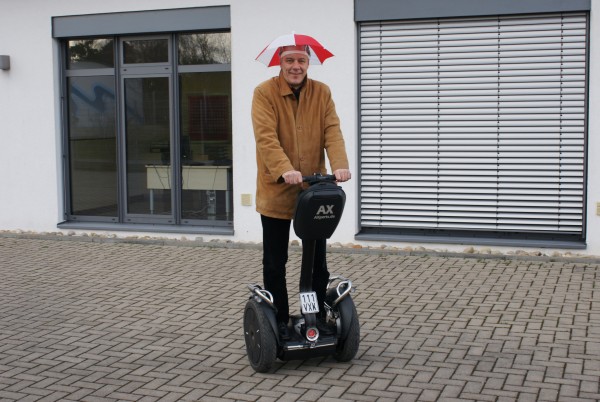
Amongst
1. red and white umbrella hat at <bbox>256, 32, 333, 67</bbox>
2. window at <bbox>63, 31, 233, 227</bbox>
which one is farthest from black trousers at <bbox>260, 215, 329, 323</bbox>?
window at <bbox>63, 31, 233, 227</bbox>

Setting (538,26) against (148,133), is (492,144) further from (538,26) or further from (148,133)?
(148,133)

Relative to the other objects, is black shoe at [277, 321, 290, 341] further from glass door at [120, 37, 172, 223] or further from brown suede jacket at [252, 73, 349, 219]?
glass door at [120, 37, 172, 223]

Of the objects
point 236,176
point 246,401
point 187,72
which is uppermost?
point 187,72

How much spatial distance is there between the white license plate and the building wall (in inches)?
189

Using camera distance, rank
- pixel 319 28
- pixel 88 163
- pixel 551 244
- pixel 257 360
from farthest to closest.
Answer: pixel 88 163
pixel 319 28
pixel 551 244
pixel 257 360

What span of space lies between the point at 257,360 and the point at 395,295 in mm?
2533

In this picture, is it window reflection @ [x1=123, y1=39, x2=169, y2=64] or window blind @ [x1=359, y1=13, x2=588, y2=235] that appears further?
window reflection @ [x1=123, y1=39, x2=169, y2=64]

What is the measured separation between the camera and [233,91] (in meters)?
11.0

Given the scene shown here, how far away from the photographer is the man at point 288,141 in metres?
5.69

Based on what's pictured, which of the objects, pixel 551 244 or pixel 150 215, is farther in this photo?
pixel 150 215

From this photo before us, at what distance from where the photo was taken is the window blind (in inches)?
388

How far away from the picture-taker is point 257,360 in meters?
5.68

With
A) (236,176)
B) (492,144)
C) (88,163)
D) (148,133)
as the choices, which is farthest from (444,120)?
(88,163)

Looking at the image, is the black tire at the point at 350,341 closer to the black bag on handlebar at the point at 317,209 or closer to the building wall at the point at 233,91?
the black bag on handlebar at the point at 317,209
